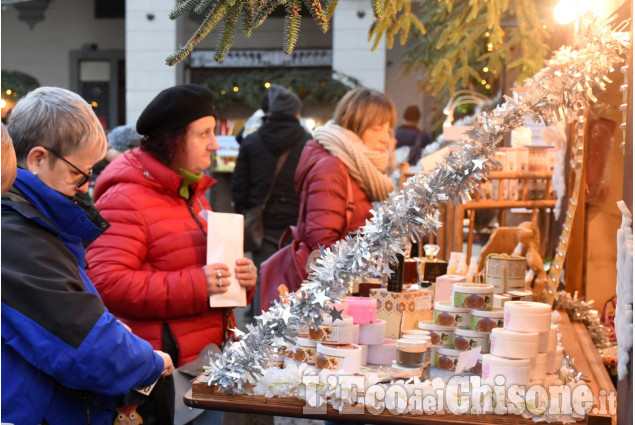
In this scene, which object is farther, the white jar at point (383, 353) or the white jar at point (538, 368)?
the white jar at point (383, 353)

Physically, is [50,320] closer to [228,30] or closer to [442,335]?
[228,30]

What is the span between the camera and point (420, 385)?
246cm

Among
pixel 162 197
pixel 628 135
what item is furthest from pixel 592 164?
pixel 162 197

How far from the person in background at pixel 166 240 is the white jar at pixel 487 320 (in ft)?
3.26

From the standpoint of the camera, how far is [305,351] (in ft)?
8.71

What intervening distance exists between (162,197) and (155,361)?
2.97 feet

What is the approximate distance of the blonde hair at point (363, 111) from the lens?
4.50m

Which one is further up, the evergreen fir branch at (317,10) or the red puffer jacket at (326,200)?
the evergreen fir branch at (317,10)

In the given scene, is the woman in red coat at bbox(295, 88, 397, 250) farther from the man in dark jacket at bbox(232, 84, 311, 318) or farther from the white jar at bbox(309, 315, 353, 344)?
the man in dark jacket at bbox(232, 84, 311, 318)

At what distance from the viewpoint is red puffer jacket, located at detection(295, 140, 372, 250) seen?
431 centimetres

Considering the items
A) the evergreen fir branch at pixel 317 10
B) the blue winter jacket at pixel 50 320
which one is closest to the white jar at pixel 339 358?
the blue winter jacket at pixel 50 320

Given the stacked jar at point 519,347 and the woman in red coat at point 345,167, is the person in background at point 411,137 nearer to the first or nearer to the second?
the woman in red coat at point 345,167

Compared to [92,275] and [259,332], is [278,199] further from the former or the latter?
[259,332]

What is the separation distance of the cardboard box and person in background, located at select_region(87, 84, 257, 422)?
0.60 m
